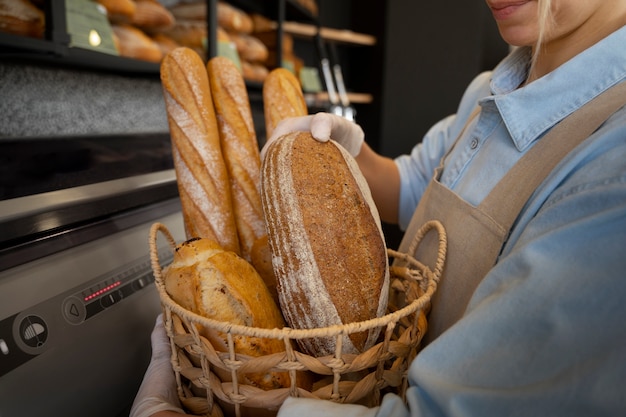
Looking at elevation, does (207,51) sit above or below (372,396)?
above

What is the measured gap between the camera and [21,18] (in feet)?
3.09

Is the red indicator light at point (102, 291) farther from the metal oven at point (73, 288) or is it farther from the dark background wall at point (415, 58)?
the dark background wall at point (415, 58)

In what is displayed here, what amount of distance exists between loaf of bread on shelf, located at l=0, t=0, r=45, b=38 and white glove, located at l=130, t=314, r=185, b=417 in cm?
73

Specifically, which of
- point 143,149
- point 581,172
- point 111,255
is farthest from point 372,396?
point 143,149

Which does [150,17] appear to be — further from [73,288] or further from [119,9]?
[73,288]

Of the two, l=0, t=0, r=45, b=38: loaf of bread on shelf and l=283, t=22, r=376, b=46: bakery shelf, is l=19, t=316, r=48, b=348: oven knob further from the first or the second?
l=283, t=22, r=376, b=46: bakery shelf

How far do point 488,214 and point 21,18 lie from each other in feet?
3.27

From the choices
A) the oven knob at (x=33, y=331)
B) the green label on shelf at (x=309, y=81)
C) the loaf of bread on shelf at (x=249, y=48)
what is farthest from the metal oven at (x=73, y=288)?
the green label on shelf at (x=309, y=81)

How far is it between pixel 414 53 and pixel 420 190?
8.77 ft

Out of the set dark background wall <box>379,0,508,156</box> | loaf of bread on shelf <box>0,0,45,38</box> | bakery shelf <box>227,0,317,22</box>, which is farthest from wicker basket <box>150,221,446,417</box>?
dark background wall <box>379,0,508,156</box>

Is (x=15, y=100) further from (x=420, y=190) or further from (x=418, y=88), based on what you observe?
(x=418, y=88)

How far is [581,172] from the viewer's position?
1.41ft

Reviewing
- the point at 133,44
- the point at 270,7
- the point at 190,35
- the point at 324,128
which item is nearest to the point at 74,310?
the point at 324,128

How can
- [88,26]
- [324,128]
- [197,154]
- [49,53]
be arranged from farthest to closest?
[88,26]
[49,53]
[197,154]
[324,128]
